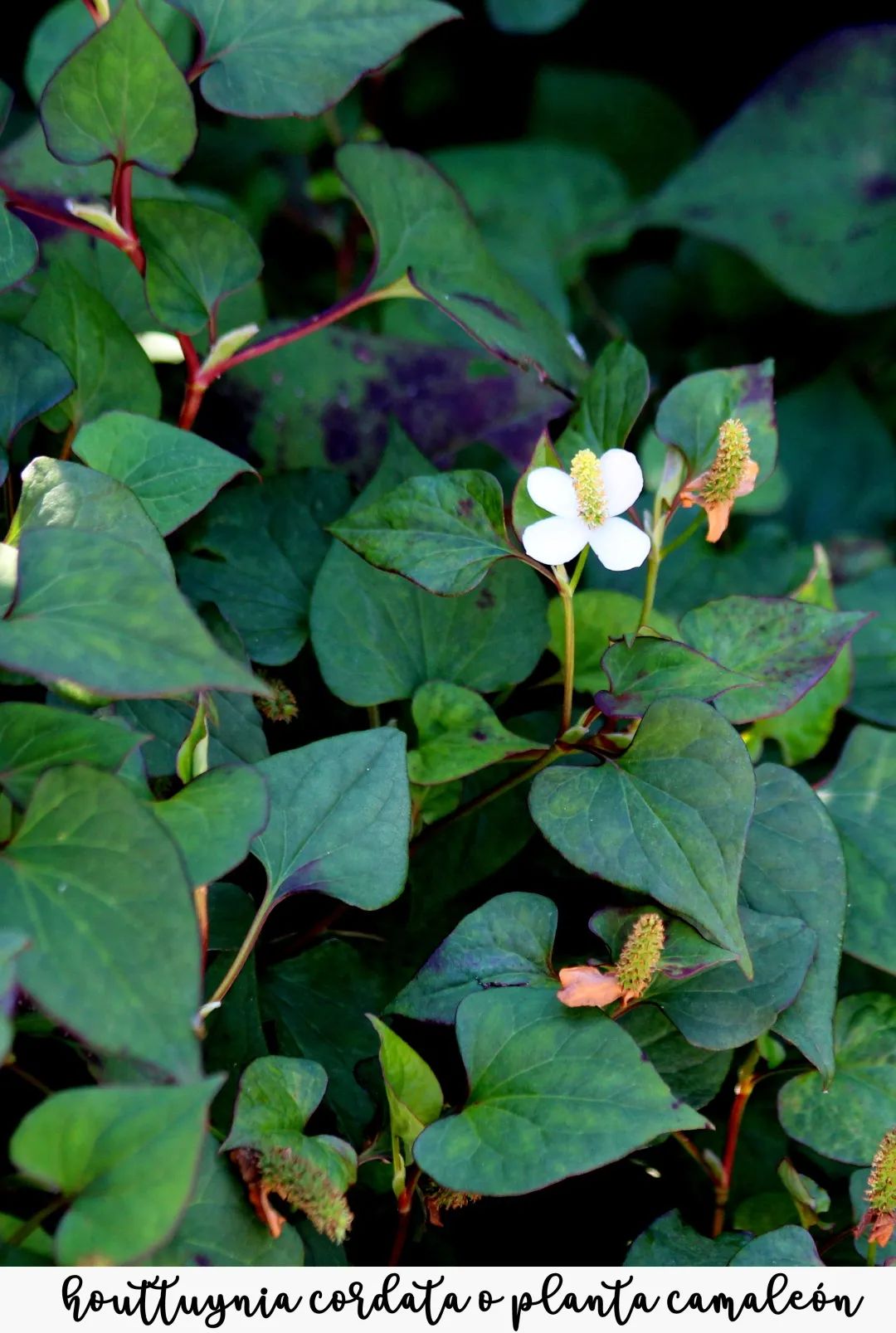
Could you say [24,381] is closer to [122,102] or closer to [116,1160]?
[122,102]

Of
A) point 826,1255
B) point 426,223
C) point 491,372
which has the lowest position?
point 826,1255

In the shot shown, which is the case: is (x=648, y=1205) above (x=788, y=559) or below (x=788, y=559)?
below

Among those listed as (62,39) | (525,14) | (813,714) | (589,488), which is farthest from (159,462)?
(525,14)

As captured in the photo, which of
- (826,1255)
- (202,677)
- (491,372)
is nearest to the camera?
(202,677)

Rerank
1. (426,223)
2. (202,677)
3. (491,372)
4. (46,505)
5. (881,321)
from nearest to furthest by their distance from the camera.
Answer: (202,677) → (46,505) → (426,223) → (491,372) → (881,321)

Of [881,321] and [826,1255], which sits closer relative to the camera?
[826,1255]

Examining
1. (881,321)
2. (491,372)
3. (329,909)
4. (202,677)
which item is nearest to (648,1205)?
(329,909)
